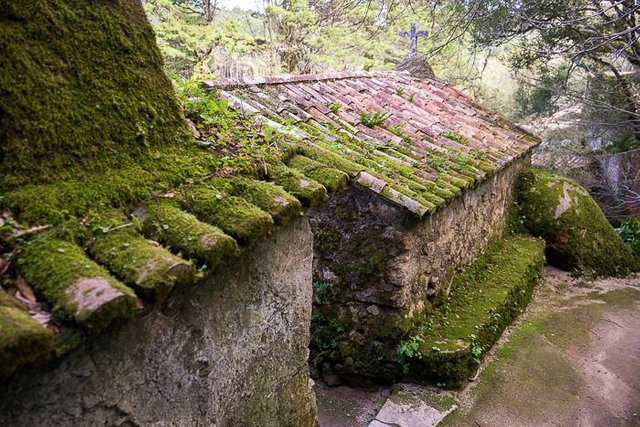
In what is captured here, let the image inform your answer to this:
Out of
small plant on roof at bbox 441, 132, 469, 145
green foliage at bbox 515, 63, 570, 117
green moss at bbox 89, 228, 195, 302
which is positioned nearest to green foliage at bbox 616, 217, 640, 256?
green foliage at bbox 515, 63, 570, 117

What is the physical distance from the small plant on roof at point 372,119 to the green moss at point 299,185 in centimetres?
316

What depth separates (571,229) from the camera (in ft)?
25.2

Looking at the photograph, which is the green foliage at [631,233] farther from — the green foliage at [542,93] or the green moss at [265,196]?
the green moss at [265,196]

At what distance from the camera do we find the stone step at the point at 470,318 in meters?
4.18

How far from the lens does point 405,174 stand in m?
4.20

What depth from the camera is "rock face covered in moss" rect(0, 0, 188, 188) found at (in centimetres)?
149

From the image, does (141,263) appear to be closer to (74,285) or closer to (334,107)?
(74,285)

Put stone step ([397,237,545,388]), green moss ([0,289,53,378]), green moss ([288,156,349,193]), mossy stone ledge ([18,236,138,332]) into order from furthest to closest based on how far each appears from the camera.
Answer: stone step ([397,237,545,388]) < green moss ([288,156,349,193]) < mossy stone ledge ([18,236,138,332]) < green moss ([0,289,53,378])

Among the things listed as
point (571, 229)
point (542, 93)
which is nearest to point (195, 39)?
point (571, 229)

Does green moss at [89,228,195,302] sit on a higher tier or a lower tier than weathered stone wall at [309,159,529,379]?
higher

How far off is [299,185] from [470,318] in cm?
338

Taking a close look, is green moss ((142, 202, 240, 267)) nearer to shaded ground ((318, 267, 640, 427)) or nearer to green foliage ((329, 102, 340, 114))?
shaded ground ((318, 267, 640, 427))

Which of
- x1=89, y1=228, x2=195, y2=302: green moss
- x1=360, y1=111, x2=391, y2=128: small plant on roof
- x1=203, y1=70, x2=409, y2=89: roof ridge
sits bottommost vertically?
x1=89, y1=228, x2=195, y2=302: green moss

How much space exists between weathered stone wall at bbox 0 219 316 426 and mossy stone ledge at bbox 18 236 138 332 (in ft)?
0.88
